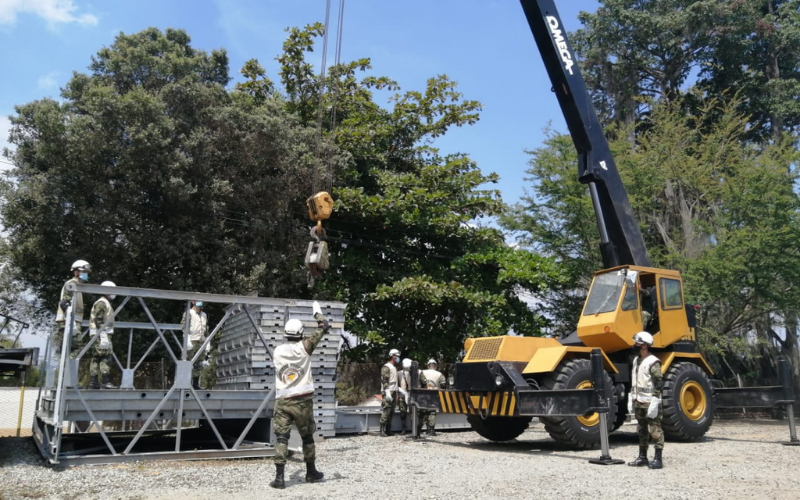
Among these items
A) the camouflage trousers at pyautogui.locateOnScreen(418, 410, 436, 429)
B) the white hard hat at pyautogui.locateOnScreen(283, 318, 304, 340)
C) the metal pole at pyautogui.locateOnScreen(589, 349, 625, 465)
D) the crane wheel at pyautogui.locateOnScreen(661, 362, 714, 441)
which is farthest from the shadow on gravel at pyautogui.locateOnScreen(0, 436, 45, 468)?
the crane wheel at pyautogui.locateOnScreen(661, 362, 714, 441)

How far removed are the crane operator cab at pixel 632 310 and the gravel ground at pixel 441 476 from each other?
200 centimetres

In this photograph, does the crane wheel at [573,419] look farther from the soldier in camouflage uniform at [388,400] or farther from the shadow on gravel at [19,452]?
the shadow on gravel at [19,452]

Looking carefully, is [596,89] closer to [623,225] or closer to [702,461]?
[623,225]

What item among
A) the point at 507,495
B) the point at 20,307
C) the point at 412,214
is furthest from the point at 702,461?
the point at 20,307

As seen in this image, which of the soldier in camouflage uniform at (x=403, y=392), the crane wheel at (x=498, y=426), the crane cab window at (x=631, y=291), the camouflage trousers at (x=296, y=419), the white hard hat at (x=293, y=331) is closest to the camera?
the camouflage trousers at (x=296, y=419)

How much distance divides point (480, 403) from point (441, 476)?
3069 millimetres

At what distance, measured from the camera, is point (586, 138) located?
14.1m

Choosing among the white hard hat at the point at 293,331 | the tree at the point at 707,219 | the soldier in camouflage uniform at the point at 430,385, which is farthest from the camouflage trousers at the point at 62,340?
the tree at the point at 707,219

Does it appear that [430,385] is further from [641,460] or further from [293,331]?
[293,331]

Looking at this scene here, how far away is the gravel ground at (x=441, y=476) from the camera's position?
7.48 metres

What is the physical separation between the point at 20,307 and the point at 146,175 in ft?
23.8

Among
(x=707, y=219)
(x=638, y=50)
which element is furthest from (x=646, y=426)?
(x=638, y=50)

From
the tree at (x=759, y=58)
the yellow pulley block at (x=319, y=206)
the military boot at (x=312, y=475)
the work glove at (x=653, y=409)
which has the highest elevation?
the tree at (x=759, y=58)

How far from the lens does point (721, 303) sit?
21625mm
